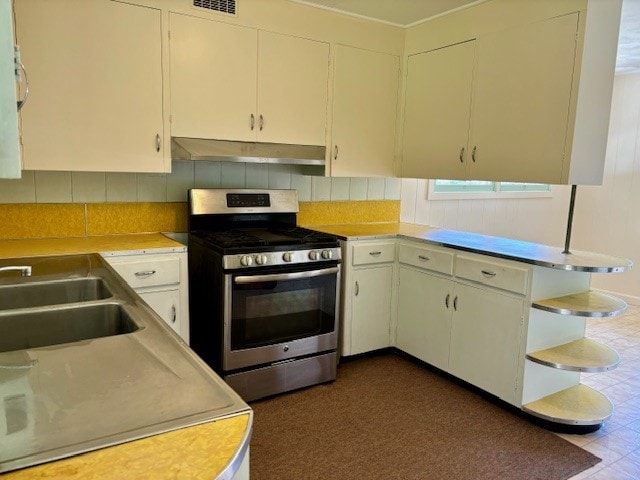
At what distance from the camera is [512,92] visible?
2844 mm

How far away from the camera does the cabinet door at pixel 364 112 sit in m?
3.31

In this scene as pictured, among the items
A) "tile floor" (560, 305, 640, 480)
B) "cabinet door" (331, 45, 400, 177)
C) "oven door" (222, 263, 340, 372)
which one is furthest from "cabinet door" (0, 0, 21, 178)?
"cabinet door" (331, 45, 400, 177)

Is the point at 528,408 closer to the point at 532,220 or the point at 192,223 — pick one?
the point at 192,223

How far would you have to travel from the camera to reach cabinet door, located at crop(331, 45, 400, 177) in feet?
10.9

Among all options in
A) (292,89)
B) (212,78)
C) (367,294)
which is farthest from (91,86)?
(367,294)

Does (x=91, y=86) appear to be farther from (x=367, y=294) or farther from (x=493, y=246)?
(x=493, y=246)

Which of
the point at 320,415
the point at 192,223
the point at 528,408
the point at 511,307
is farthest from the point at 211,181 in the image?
the point at 528,408

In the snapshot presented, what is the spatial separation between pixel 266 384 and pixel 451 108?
215 cm

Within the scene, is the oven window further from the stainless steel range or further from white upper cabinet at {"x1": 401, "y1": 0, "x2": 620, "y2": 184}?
white upper cabinet at {"x1": 401, "y1": 0, "x2": 620, "y2": 184}

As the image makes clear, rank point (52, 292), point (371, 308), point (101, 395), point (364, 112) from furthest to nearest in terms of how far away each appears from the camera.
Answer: point (364, 112) → point (371, 308) → point (52, 292) → point (101, 395)

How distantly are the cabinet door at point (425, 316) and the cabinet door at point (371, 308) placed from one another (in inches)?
3.9

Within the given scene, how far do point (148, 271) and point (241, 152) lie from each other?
34.4 inches

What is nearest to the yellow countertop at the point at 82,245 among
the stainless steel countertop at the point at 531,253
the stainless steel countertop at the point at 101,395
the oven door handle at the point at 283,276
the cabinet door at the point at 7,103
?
the oven door handle at the point at 283,276

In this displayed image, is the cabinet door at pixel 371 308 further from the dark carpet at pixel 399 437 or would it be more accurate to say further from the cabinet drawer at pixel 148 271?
the cabinet drawer at pixel 148 271
